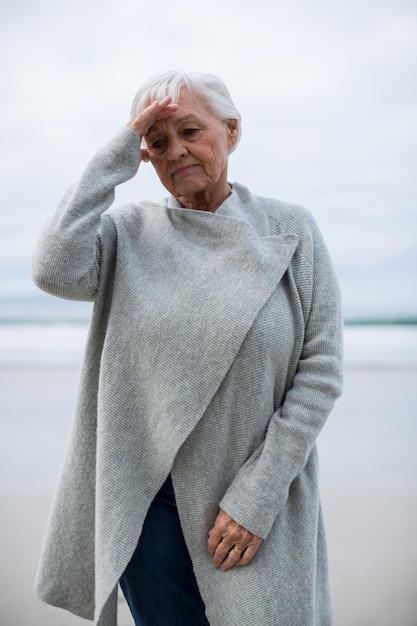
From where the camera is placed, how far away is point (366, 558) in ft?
8.79

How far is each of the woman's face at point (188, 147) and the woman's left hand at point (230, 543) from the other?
2.25 ft

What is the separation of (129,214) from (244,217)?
254 millimetres

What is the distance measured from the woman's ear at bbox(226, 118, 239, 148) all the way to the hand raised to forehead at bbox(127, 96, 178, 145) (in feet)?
0.57

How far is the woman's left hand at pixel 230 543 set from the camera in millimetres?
1288

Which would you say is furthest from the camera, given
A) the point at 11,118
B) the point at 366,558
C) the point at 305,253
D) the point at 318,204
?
the point at 318,204

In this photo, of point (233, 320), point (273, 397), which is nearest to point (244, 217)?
point (233, 320)

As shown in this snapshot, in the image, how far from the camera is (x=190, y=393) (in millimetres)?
1322

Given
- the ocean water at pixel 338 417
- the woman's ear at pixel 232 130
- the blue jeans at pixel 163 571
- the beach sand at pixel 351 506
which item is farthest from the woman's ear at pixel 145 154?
the ocean water at pixel 338 417

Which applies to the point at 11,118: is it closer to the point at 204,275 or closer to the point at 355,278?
the point at 355,278

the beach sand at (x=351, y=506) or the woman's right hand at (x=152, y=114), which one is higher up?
the woman's right hand at (x=152, y=114)

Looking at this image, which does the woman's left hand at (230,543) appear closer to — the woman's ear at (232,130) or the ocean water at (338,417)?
the woman's ear at (232,130)

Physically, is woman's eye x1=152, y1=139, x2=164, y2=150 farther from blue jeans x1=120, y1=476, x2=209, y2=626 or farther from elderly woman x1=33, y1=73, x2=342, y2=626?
blue jeans x1=120, y1=476, x2=209, y2=626

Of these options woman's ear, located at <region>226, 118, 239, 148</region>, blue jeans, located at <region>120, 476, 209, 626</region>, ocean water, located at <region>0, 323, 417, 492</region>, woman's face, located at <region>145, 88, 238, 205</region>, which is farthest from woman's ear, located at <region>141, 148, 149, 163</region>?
ocean water, located at <region>0, 323, 417, 492</region>

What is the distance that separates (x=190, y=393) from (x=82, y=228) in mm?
388
